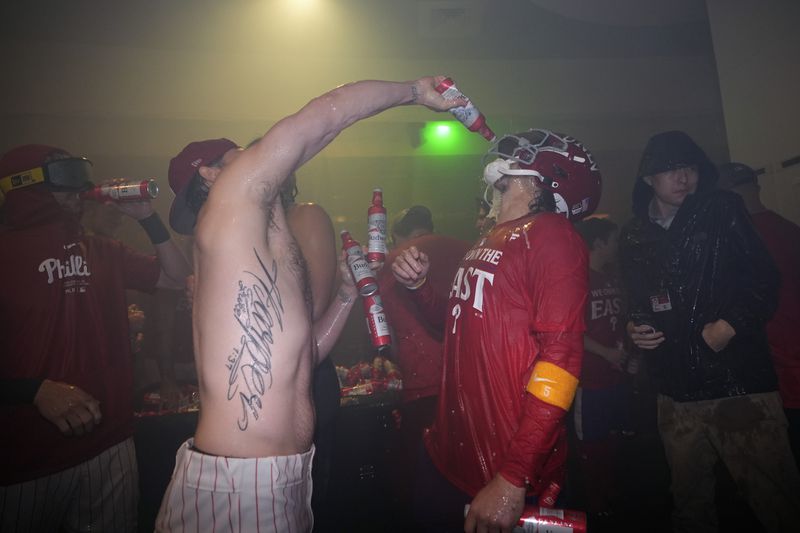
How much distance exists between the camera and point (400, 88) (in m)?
2.13

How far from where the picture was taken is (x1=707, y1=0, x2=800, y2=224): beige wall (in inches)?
143

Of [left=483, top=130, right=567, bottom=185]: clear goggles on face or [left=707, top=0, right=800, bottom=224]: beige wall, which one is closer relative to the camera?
[left=483, top=130, right=567, bottom=185]: clear goggles on face

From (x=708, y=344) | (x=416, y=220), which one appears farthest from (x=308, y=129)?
(x=416, y=220)

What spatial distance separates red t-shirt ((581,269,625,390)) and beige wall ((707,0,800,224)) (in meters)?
1.73

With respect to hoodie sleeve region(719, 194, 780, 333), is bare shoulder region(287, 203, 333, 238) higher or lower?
higher

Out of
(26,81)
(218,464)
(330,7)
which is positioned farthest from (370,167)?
(218,464)

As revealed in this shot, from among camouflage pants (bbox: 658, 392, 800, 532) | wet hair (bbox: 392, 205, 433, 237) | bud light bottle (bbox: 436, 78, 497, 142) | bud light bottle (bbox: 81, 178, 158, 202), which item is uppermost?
bud light bottle (bbox: 436, 78, 497, 142)

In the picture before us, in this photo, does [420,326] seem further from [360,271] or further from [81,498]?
[81,498]

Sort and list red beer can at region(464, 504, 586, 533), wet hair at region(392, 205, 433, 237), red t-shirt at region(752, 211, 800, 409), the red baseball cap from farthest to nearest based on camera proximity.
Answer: wet hair at region(392, 205, 433, 237) → red t-shirt at region(752, 211, 800, 409) → the red baseball cap → red beer can at region(464, 504, 586, 533)

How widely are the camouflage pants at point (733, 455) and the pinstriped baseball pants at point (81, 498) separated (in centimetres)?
373

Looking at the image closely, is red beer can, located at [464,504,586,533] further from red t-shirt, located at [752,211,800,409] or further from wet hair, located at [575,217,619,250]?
wet hair, located at [575,217,619,250]

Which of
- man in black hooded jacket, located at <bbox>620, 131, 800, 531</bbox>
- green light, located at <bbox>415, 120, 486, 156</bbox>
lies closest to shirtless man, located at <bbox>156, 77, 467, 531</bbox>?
man in black hooded jacket, located at <bbox>620, 131, 800, 531</bbox>

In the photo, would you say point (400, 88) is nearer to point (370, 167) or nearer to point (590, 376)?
point (590, 376)

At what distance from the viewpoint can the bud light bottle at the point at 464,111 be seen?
7.56 feet
